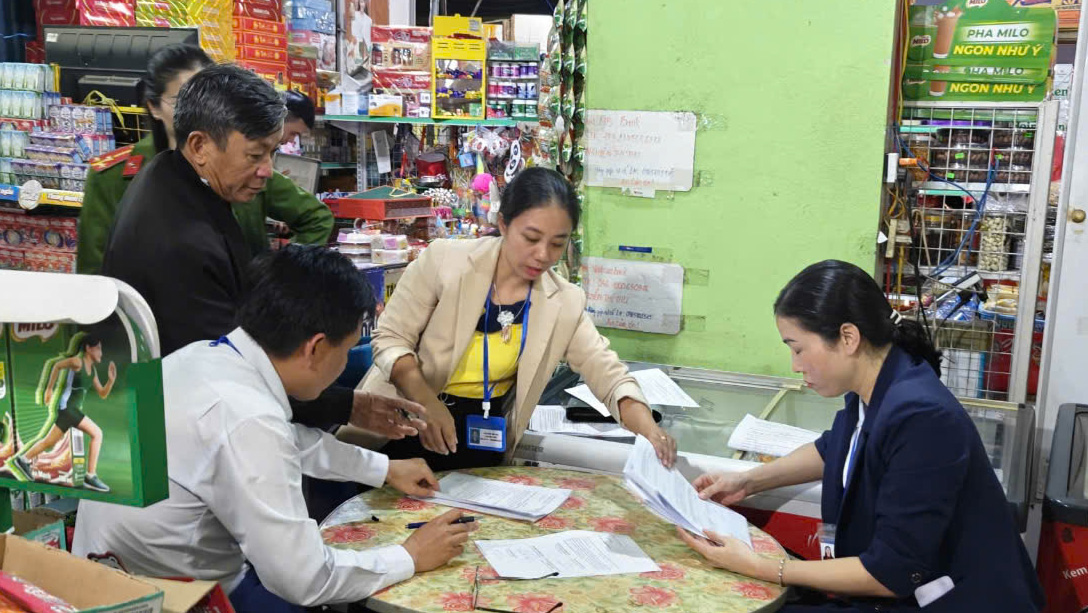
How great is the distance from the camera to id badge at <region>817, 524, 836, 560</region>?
6.93 ft

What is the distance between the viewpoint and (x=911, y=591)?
1.85 m

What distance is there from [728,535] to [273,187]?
2.01 meters

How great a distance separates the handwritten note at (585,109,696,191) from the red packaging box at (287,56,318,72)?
2435mm

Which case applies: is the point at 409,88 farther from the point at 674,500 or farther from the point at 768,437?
the point at 674,500

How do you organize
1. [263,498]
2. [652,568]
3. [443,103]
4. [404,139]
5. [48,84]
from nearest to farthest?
[263,498], [652,568], [48,84], [443,103], [404,139]

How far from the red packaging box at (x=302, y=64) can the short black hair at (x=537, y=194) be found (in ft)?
10.8

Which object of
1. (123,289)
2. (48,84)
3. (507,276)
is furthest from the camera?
(48,84)

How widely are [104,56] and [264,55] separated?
1.09 m

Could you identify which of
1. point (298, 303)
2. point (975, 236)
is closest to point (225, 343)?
point (298, 303)

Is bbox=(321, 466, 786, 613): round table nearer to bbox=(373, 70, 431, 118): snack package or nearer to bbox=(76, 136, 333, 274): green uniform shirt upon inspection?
bbox=(76, 136, 333, 274): green uniform shirt

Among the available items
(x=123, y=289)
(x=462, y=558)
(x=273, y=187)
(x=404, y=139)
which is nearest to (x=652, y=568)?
(x=462, y=558)

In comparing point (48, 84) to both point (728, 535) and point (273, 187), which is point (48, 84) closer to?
point (273, 187)

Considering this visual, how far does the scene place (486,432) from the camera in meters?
2.61

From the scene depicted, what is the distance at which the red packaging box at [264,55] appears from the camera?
15.6 ft
